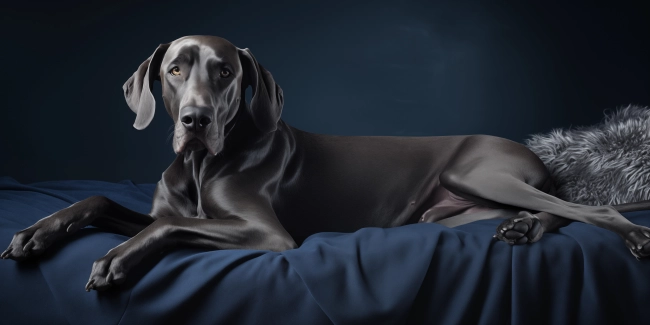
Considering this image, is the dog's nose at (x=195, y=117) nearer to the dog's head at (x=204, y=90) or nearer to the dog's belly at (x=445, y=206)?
the dog's head at (x=204, y=90)

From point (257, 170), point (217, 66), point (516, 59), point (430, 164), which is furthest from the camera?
point (516, 59)

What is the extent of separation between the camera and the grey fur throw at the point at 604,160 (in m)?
2.52

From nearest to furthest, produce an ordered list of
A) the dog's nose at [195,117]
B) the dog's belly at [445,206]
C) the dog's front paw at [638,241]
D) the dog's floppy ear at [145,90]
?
the dog's front paw at [638,241] → the dog's nose at [195,117] → the dog's floppy ear at [145,90] → the dog's belly at [445,206]

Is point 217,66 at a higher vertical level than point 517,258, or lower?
higher

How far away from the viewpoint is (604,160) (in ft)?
8.74

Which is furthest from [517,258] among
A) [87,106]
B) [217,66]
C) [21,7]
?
[21,7]

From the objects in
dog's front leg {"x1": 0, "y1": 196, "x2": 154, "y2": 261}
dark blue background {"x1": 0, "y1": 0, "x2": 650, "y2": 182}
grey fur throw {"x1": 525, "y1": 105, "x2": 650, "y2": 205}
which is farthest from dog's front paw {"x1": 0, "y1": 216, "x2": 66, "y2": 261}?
dark blue background {"x1": 0, "y1": 0, "x2": 650, "y2": 182}

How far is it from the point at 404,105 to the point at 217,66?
286cm

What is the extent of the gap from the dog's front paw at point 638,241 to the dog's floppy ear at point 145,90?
Answer: 1.76 meters

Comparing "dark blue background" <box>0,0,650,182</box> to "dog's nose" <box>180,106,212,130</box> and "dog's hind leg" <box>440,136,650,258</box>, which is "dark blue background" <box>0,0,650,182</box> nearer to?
"dog's hind leg" <box>440,136,650,258</box>

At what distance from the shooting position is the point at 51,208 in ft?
9.27

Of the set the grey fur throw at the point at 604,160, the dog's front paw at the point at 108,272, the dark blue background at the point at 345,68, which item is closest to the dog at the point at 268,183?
the dog's front paw at the point at 108,272

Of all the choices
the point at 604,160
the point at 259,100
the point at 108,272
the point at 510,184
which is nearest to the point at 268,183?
the point at 259,100

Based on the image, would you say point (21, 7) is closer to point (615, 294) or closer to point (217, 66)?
point (217, 66)
